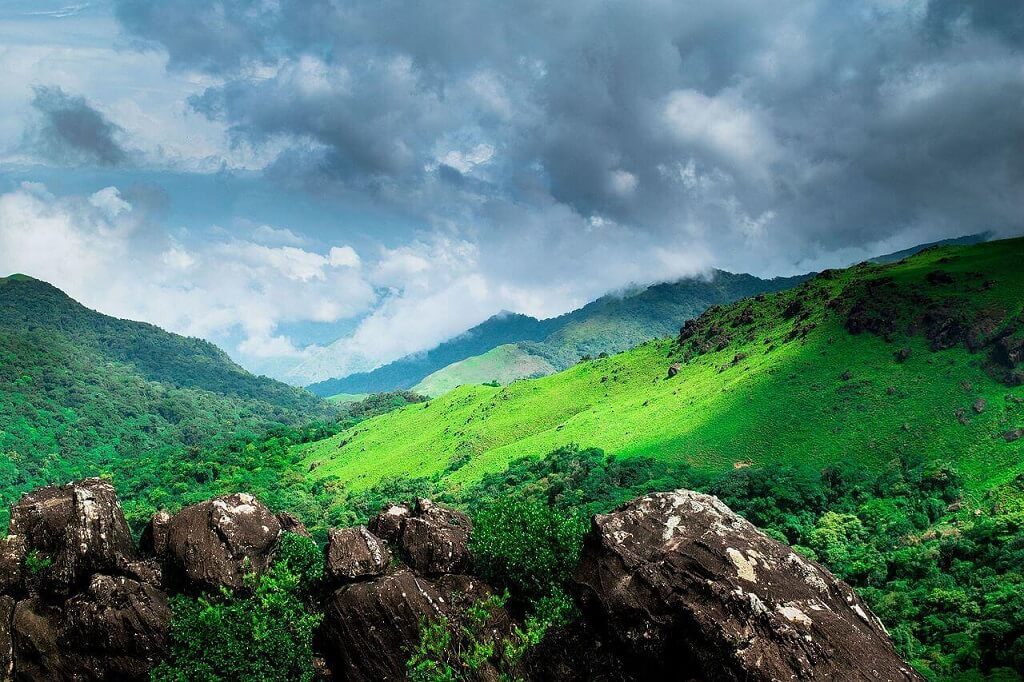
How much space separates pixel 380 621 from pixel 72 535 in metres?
22.5

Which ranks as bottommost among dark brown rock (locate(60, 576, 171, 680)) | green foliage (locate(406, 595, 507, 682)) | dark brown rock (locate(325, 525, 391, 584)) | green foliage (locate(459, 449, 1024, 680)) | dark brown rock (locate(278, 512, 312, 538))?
green foliage (locate(459, 449, 1024, 680))

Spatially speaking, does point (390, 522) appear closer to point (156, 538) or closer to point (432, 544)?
point (432, 544)

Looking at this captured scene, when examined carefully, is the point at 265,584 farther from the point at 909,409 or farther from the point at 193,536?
the point at 909,409

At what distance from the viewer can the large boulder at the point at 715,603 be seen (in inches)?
997

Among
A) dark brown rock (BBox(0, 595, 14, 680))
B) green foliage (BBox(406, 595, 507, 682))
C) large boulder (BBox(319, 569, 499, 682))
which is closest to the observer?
green foliage (BBox(406, 595, 507, 682))

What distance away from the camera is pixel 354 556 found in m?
41.1

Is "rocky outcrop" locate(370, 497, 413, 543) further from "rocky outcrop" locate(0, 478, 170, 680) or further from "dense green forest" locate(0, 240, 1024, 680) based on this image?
"rocky outcrop" locate(0, 478, 170, 680)

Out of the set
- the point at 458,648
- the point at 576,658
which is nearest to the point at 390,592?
the point at 458,648

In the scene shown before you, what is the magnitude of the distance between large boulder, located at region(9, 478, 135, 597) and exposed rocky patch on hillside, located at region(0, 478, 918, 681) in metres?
0.10

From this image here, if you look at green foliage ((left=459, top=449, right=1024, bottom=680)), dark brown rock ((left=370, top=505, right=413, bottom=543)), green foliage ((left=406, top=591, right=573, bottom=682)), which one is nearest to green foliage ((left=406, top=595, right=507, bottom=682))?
green foliage ((left=406, top=591, right=573, bottom=682))

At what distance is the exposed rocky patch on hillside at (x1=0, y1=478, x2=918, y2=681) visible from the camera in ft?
86.9

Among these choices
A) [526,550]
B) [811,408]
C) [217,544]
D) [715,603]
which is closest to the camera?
[715,603]

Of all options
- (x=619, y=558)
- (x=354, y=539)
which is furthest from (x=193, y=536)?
(x=619, y=558)

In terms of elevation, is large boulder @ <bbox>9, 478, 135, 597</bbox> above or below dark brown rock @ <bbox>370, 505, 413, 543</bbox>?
above
